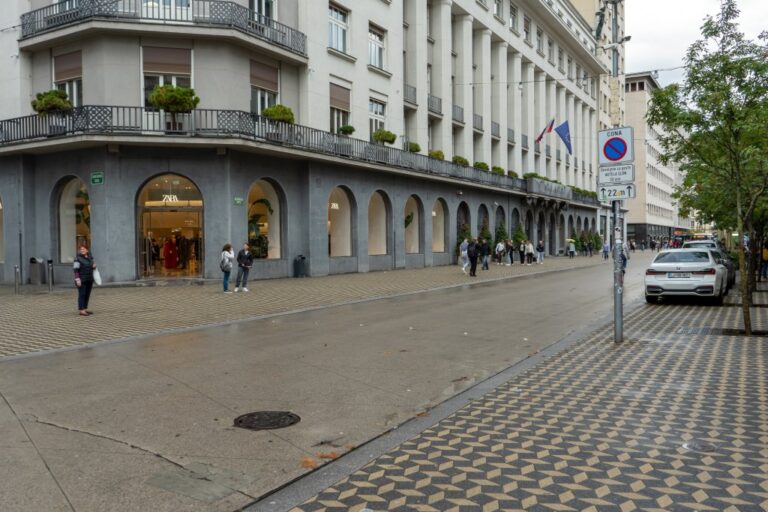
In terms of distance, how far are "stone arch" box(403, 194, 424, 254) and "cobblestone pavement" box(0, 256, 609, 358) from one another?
Result: 9.82 m

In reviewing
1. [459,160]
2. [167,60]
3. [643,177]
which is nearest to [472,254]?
[459,160]

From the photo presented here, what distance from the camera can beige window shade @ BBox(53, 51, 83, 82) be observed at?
2298cm

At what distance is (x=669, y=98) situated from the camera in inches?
454

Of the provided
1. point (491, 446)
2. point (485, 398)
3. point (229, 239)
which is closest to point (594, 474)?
point (491, 446)

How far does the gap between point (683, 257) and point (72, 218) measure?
21651 mm

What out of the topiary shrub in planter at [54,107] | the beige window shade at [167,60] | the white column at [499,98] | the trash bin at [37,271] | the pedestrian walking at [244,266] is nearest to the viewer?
the pedestrian walking at [244,266]

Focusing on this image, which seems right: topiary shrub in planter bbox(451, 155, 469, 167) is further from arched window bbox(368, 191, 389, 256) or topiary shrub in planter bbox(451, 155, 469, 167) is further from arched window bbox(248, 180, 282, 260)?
arched window bbox(248, 180, 282, 260)

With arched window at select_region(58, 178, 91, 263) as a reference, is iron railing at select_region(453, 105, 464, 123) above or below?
above

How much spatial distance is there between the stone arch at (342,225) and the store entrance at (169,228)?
24.6ft

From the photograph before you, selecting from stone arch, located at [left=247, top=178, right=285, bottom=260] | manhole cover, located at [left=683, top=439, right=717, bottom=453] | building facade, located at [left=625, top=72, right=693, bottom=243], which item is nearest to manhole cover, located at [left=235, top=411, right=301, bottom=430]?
manhole cover, located at [left=683, top=439, right=717, bottom=453]

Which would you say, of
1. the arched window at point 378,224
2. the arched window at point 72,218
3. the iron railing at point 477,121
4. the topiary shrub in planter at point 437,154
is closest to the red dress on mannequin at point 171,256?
the arched window at point 72,218

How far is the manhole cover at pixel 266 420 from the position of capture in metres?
5.65

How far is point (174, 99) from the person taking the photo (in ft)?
69.2

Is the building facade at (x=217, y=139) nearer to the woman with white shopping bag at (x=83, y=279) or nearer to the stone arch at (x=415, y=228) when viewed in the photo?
the stone arch at (x=415, y=228)
